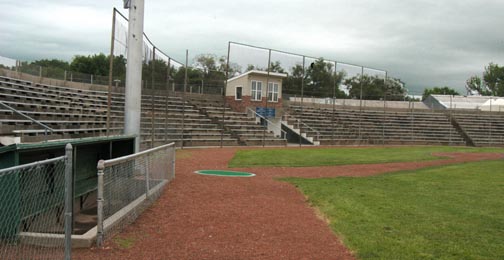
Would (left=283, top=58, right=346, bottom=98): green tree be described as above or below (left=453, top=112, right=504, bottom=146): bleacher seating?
above

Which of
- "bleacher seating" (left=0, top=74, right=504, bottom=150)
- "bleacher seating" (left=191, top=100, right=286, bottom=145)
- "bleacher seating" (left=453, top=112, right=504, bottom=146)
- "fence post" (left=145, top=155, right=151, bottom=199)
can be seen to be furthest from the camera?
"bleacher seating" (left=453, top=112, right=504, bottom=146)

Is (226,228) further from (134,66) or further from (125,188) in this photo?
(134,66)

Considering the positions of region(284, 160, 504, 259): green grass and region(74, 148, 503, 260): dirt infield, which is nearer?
region(74, 148, 503, 260): dirt infield

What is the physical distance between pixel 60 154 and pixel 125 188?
1189 millimetres

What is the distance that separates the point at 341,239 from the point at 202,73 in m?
28.1

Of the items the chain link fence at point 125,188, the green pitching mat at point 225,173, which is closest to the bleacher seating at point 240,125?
the green pitching mat at point 225,173

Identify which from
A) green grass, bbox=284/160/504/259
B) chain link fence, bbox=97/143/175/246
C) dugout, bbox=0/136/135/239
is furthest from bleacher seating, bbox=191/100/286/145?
chain link fence, bbox=97/143/175/246

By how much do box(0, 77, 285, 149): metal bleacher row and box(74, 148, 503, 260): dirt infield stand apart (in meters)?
5.86

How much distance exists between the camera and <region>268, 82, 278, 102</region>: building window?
3578 cm

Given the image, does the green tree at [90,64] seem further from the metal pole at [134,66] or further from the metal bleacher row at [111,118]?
the metal pole at [134,66]

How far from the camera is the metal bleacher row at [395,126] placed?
35312 mm

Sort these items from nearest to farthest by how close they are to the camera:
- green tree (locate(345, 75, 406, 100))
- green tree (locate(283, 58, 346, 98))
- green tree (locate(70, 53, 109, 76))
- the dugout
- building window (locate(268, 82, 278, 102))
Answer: the dugout < building window (locate(268, 82, 278, 102)) < green tree (locate(283, 58, 346, 98)) < green tree (locate(345, 75, 406, 100)) < green tree (locate(70, 53, 109, 76))

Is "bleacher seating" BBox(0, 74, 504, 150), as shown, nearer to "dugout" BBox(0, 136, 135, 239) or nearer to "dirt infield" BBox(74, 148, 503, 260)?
"dugout" BBox(0, 136, 135, 239)

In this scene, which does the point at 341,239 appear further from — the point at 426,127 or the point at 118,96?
the point at 426,127
